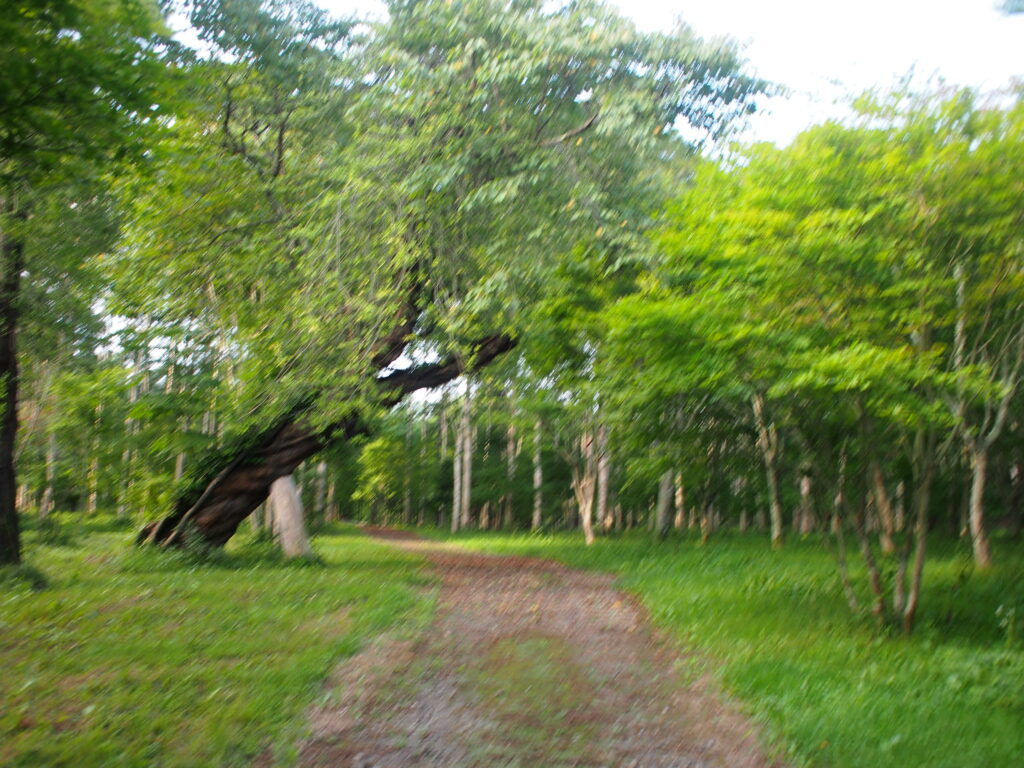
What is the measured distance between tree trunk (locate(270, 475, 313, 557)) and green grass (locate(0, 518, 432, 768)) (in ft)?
9.78

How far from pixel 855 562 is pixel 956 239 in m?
8.60

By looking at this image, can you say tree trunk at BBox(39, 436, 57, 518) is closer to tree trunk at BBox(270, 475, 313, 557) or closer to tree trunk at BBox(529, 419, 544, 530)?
tree trunk at BBox(270, 475, 313, 557)

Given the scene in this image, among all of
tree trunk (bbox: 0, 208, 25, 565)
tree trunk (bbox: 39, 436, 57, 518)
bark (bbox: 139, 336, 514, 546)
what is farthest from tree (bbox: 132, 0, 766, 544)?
tree trunk (bbox: 39, 436, 57, 518)

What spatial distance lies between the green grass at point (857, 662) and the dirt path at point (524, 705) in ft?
1.49

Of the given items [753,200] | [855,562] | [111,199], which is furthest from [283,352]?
[855,562]

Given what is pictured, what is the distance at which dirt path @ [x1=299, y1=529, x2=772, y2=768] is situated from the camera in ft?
18.5

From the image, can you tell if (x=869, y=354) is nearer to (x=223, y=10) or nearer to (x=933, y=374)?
(x=933, y=374)

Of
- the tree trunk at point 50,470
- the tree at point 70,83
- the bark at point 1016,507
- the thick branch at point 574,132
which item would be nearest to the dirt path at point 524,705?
the tree at point 70,83

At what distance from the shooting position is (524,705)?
22.3ft

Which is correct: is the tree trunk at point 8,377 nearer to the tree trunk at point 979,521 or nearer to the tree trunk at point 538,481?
the tree trunk at point 979,521

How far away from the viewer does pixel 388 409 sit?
16.7 m

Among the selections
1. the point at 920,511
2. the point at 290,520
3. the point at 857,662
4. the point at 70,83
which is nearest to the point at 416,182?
the point at 70,83

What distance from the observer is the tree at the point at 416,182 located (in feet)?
45.5

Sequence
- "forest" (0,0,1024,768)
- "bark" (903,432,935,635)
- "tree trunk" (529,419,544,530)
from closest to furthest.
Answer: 1. "forest" (0,0,1024,768)
2. "bark" (903,432,935,635)
3. "tree trunk" (529,419,544,530)
